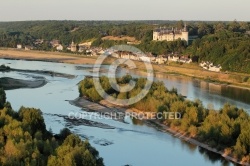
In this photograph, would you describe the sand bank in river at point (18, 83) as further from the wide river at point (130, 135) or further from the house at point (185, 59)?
the house at point (185, 59)

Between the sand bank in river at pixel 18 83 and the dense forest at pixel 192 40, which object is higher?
the dense forest at pixel 192 40

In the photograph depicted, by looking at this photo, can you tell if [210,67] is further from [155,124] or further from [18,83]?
[155,124]

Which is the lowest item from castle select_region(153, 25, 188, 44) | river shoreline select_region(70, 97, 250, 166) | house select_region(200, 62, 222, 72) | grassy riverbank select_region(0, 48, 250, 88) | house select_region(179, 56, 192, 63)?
grassy riverbank select_region(0, 48, 250, 88)

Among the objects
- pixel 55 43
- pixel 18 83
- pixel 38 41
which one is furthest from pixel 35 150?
pixel 38 41

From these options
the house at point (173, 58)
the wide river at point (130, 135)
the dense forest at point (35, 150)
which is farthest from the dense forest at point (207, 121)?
the house at point (173, 58)

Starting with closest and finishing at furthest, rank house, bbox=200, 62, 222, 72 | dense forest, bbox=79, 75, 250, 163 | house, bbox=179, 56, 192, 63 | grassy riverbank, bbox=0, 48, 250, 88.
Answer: dense forest, bbox=79, 75, 250, 163
grassy riverbank, bbox=0, 48, 250, 88
house, bbox=200, 62, 222, 72
house, bbox=179, 56, 192, 63

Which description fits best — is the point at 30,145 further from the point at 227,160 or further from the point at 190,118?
the point at 190,118

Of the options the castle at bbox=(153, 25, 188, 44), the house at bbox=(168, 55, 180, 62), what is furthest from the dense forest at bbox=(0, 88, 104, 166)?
the castle at bbox=(153, 25, 188, 44)

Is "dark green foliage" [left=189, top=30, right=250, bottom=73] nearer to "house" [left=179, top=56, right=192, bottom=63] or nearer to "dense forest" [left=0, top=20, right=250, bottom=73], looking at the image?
"dense forest" [left=0, top=20, right=250, bottom=73]
